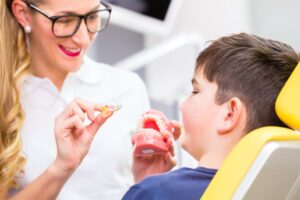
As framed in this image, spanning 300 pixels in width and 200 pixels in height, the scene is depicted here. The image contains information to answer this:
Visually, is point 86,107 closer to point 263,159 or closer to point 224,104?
point 224,104

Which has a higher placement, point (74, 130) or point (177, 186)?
point (177, 186)

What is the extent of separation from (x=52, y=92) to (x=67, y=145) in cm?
30

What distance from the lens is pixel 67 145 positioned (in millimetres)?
1505

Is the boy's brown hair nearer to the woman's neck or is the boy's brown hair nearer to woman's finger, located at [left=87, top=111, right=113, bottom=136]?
woman's finger, located at [left=87, top=111, right=113, bottom=136]

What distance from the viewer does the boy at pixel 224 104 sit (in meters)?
1.18

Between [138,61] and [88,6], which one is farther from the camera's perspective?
[138,61]

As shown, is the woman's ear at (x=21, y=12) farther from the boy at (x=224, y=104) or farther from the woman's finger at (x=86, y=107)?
the boy at (x=224, y=104)

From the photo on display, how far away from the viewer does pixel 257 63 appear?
124 cm

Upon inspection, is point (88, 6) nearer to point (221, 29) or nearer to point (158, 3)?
A: point (158, 3)

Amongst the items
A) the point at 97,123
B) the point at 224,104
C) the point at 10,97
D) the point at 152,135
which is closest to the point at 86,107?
the point at 97,123

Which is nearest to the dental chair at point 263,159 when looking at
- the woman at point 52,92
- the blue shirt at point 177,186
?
the blue shirt at point 177,186

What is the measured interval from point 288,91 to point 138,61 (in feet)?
5.56

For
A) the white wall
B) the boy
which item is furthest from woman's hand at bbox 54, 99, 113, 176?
the white wall

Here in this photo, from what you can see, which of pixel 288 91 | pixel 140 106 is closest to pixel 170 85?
pixel 140 106
